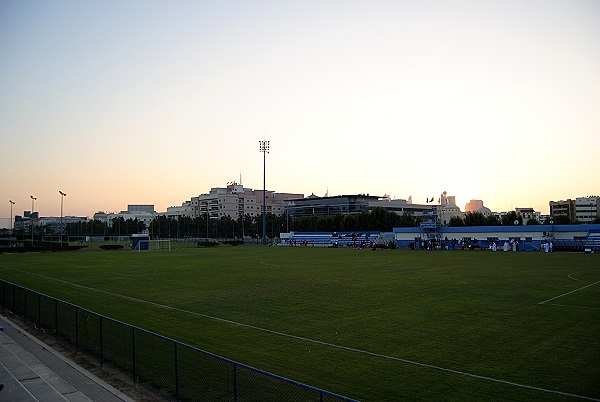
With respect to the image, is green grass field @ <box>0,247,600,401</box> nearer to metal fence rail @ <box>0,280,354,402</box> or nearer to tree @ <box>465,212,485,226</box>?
metal fence rail @ <box>0,280,354,402</box>

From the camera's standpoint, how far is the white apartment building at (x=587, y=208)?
161m

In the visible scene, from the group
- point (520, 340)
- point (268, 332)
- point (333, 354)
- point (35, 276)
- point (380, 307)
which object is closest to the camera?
point (333, 354)

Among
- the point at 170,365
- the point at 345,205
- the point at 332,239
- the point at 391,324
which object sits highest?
the point at 345,205

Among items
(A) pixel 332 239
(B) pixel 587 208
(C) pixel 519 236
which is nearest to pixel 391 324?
(C) pixel 519 236

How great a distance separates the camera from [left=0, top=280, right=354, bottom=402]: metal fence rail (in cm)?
1061

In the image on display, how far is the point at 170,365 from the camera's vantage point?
13.4 meters

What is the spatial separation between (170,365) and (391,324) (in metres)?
9.12

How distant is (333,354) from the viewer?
14914 millimetres

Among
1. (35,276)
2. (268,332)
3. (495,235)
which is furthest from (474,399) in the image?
(495,235)

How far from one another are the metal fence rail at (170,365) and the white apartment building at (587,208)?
174982 mm

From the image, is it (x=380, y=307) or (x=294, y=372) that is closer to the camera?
(x=294, y=372)

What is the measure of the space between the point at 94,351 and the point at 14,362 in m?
2.32

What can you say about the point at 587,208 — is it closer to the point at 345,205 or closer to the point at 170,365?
the point at 345,205

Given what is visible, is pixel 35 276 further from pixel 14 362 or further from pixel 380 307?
pixel 380 307
